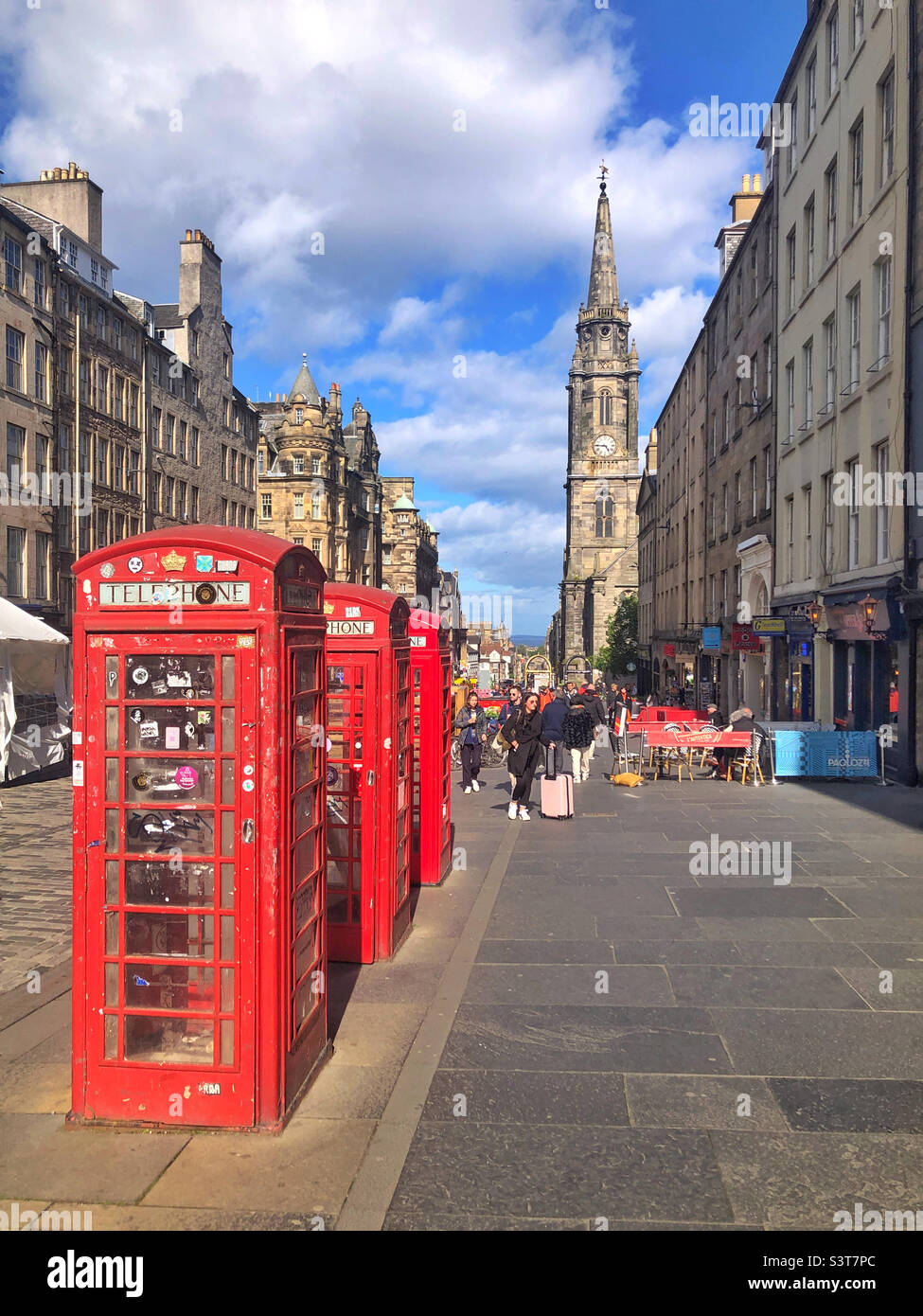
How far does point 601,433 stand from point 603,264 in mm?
19635

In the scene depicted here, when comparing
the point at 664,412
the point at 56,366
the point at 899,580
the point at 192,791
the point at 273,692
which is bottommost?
the point at 192,791

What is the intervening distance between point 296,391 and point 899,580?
53143 millimetres

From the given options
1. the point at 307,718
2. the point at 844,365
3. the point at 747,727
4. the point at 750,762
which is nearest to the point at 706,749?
the point at 747,727

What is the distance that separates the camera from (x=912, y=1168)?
14.0 ft

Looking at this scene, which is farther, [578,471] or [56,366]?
[578,471]

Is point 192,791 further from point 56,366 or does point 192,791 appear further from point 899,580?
point 56,366

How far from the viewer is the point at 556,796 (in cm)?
1374

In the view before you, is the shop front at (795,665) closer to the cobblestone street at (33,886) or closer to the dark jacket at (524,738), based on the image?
the dark jacket at (524,738)

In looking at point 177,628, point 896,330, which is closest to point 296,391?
point 896,330

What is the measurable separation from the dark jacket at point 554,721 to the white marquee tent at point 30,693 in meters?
10.4

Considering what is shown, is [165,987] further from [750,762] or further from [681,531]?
[681,531]

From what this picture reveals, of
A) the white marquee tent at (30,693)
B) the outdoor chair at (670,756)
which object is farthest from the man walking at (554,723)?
the white marquee tent at (30,693)

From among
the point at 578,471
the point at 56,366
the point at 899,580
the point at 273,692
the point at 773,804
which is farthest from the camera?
the point at 578,471

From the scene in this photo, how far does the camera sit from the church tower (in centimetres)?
11081
